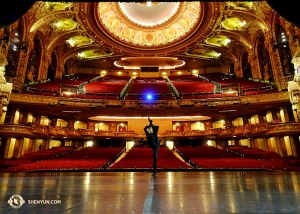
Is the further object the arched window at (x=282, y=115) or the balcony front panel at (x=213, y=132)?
the balcony front panel at (x=213, y=132)

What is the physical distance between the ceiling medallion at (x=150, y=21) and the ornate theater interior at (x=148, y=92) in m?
0.13

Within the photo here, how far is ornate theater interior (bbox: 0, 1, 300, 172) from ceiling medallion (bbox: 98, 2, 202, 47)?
0.13 meters

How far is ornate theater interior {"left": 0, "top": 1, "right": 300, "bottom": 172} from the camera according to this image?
555 inches

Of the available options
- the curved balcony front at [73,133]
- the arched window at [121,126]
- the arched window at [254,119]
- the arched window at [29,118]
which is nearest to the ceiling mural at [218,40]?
the arched window at [254,119]

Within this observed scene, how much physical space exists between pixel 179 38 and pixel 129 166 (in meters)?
17.6

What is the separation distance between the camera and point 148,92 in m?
21.6

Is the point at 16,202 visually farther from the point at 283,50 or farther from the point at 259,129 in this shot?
the point at 283,50

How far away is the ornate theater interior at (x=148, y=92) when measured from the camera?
14.1m

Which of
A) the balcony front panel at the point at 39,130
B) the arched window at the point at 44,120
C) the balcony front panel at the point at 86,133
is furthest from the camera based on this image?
the arched window at the point at 44,120

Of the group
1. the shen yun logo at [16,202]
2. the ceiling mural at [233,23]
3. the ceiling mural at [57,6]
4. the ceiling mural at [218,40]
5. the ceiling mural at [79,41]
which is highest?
the ceiling mural at [79,41]

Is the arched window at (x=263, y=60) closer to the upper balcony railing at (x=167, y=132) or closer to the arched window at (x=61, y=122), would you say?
the upper balcony railing at (x=167, y=132)

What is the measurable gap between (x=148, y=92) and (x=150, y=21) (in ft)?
35.3

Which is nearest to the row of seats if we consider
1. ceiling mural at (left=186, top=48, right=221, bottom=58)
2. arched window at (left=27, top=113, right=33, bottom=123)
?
arched window at (left=27, top=113, right=33, bottom=123)

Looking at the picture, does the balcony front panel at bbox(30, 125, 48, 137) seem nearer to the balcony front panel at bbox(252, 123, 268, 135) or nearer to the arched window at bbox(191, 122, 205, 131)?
the arched window at bbox(191, 122, 205, 131)
